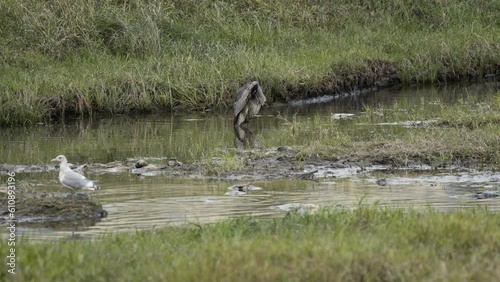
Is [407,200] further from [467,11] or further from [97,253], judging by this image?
[467,11]

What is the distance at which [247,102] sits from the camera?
17.9 m

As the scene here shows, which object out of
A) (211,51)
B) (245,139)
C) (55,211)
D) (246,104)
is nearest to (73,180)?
(55,211)

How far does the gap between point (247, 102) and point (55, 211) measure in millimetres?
8137

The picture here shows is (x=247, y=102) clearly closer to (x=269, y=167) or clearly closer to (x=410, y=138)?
(x=410, y=138)

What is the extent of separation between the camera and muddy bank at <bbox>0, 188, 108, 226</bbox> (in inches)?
389

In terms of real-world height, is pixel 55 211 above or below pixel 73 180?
below

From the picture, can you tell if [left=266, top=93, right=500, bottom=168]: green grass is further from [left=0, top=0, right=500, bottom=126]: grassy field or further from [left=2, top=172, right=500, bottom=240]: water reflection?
[left=0, top=0, right=500, bottom=126]: grassy field

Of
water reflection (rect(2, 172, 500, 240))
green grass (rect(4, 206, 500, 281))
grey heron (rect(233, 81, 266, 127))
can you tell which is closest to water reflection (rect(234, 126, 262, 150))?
grey heron (rect(233, 81, 266, 127))

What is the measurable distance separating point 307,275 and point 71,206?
4070mm

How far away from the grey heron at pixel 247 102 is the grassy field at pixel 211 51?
5.23 feet

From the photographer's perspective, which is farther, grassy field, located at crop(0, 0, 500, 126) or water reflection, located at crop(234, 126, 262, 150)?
grassy field, located at crop(0, 0, 500, 126)

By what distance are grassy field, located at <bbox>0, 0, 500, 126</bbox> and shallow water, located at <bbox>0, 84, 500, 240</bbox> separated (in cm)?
62

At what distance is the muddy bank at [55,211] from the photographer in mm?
9893

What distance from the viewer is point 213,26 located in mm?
23328
